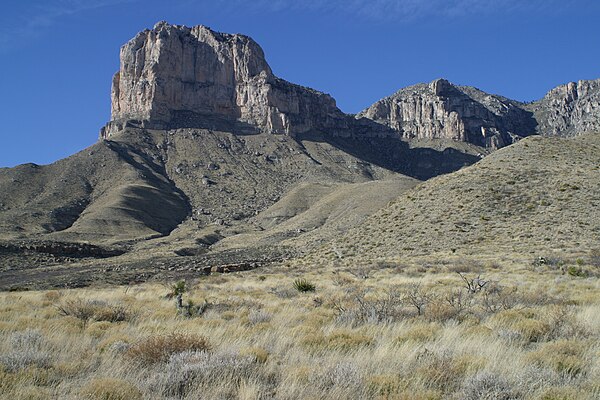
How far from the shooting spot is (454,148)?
18012cm

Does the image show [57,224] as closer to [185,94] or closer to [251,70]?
[185,94]

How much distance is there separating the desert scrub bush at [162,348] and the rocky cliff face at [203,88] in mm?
153851

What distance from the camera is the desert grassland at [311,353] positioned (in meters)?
5.04

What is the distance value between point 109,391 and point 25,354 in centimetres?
217

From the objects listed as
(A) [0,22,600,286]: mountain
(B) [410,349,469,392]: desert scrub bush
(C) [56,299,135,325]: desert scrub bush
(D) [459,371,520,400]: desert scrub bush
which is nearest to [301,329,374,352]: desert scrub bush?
(B) [410,349,469,392]: desert scrub bush

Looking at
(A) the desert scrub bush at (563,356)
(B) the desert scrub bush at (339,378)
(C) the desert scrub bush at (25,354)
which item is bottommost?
(A) the desert scrub bush at (563,356)

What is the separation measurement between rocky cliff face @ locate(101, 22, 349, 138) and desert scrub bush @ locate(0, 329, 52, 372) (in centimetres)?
15273

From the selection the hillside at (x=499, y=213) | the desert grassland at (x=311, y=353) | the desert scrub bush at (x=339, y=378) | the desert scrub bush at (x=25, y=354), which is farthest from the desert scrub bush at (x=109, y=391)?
the hillside at (x=499, y=213)

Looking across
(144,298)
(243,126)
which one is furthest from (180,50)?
(144,298)

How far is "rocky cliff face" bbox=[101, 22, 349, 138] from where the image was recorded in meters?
160

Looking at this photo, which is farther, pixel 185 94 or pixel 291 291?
pixel 185 94

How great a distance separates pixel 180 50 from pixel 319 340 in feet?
596

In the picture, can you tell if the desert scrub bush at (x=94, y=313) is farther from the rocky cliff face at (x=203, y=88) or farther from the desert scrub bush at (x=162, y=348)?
the rocky cliff face at (x=203, y=88)

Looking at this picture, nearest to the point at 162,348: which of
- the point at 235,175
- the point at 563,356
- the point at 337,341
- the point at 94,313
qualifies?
the point at 337,341
